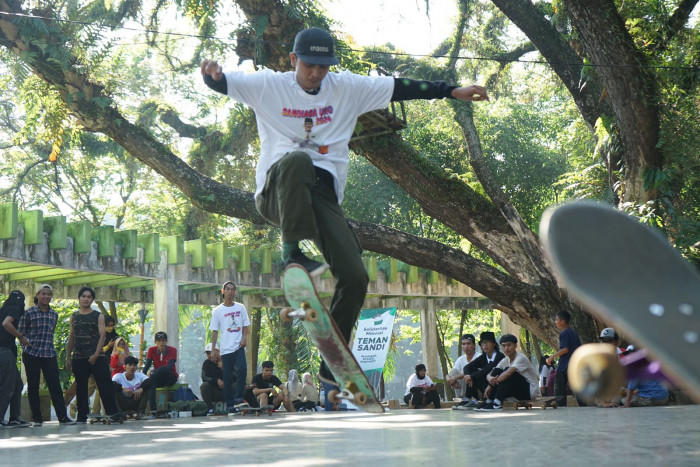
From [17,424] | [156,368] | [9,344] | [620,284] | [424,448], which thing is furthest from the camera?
[156,368]

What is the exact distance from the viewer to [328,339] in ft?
14.3

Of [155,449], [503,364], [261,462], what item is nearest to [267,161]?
[155,449]

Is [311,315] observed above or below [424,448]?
above

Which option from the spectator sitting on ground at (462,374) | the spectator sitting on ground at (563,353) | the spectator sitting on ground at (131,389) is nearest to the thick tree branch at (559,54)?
the spectator sitting on ground at (563,353)

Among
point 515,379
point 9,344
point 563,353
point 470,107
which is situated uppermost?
point 470,107

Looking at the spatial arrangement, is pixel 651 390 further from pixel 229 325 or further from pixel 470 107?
pixel 470 107

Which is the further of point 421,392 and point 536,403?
point 421,392

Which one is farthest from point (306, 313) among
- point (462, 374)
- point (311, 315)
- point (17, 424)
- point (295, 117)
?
point (462, 374)

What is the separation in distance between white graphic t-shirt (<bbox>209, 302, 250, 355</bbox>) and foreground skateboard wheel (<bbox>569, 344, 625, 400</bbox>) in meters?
7.96

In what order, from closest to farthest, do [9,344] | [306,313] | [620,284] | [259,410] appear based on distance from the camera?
[620,284], [306,313], [9,344], [259,410]

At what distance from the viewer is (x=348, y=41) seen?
13.0 metres

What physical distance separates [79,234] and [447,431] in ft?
32.0

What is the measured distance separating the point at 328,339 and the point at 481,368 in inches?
235

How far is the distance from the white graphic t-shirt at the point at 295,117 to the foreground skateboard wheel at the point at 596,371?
2.45 m
